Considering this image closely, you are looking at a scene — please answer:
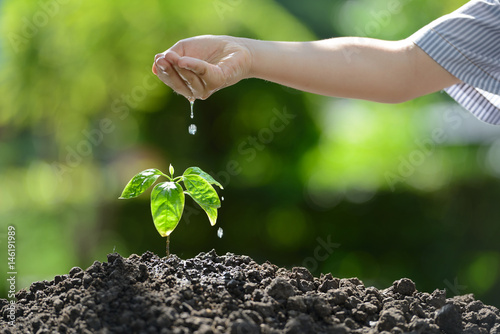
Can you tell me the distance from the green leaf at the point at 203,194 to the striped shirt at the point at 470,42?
81 cm

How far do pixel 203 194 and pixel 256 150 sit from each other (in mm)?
2049

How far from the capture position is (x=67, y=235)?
3.62 meters

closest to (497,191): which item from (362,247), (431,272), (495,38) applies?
(431,272)

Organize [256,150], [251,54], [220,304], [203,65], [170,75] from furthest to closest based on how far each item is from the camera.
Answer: [256,150] < [251,54] < [170,75] < [203,65] < [220,304]

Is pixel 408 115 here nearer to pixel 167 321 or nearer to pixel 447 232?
pixel 447 232

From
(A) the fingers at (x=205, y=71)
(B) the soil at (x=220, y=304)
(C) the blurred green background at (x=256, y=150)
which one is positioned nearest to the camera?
(B) the soil at (x=220, y=304)

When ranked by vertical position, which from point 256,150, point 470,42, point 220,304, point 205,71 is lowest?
point 220,304

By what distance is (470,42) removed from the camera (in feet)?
5.23

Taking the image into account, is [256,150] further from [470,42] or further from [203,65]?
[203,65]

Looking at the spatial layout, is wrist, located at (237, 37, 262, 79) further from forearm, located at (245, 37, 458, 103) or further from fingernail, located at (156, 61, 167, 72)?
fingernail, located at (156, 61, 167, 72)

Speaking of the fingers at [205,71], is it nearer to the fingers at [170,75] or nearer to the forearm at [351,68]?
the fingers at [170,75]

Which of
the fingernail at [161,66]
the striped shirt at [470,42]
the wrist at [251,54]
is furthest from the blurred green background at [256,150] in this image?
the fingernail at [161,66]

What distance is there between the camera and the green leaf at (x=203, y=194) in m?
1.33

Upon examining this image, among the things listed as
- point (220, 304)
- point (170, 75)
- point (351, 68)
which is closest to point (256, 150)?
point (351, 68)
